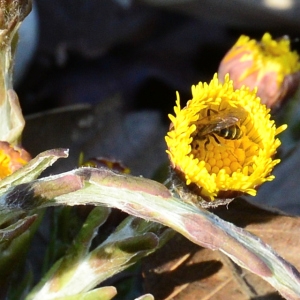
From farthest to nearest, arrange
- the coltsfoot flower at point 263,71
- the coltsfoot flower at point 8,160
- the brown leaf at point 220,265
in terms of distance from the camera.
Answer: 1. the coltsfoot flower at point 263,71
2. the brown leaf at point 220,265
3. the coltsfoot flower at point 8,160

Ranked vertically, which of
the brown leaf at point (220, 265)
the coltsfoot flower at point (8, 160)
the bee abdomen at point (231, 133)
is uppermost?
the coltsfoot flower at point (8, 160)

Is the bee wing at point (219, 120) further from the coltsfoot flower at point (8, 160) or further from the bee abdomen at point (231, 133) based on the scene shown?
the coltsfoot flower at point (8, 160)

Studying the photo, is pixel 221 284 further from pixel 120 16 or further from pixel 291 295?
pixel 120 16

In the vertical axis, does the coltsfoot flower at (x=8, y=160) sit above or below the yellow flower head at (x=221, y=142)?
above

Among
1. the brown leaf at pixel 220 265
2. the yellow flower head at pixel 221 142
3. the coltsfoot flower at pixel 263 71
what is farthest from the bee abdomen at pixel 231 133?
the coltsfoot flower at pixel 263 71

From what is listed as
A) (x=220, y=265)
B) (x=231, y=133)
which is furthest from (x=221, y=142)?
(x=220, y=265)

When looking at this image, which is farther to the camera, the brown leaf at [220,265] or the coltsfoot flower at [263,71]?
the coltsfoot flower at [263,71]

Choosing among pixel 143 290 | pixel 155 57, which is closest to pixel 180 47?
pixel 155 57

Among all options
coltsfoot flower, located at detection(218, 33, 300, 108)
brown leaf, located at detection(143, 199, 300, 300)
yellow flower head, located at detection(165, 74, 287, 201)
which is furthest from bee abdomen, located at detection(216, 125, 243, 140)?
coltsfoot flower, located at detection(218, 33, 300, 108)
